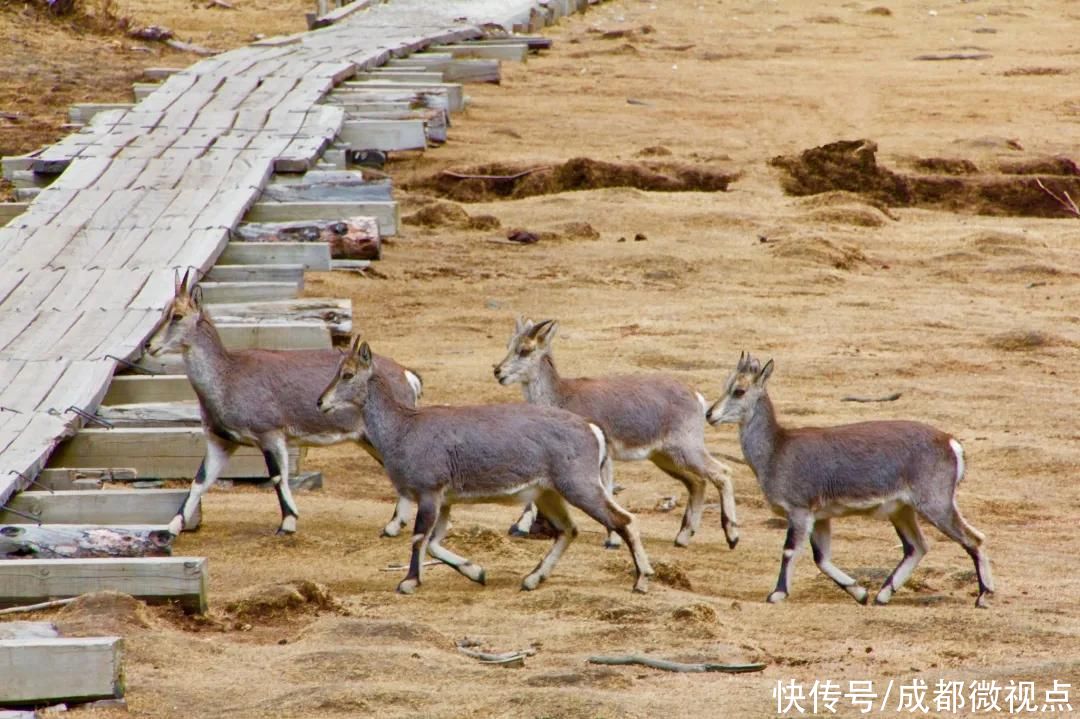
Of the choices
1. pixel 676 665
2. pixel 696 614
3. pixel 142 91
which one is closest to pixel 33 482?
pixel 696 614

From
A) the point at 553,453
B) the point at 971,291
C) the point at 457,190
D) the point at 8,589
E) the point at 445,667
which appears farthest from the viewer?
the point at 457,190

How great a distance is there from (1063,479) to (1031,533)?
116 cm

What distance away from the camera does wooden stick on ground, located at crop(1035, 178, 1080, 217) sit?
18.7 metres

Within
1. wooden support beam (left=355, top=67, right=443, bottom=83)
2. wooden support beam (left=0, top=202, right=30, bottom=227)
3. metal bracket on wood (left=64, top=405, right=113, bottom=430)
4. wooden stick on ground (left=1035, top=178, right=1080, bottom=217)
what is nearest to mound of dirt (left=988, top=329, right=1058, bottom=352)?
wooden stick on ground (left=1035, top=178, right=1080, bottom=217)

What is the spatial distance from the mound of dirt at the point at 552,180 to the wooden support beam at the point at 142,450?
8.80 meters

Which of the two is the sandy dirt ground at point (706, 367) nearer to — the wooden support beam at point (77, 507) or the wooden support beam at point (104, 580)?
the wooden support beam at point (104, 580)

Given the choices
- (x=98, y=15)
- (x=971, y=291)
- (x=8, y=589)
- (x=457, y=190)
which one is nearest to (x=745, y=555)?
(x=8, y=589)

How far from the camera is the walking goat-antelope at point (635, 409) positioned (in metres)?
10.5

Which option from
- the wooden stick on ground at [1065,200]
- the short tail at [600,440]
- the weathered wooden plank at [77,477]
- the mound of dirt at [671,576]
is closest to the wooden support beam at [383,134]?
the wooden stick on ground at [1065,200]

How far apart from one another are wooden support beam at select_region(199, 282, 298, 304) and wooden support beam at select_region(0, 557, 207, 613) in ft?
15.5

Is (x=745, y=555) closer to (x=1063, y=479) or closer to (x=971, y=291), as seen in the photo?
(x=1063, y=479)

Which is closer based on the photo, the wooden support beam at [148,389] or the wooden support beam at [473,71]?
the wooden support beam at [148,389]

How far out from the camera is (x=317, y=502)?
1060 cm

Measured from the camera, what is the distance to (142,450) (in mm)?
10336
